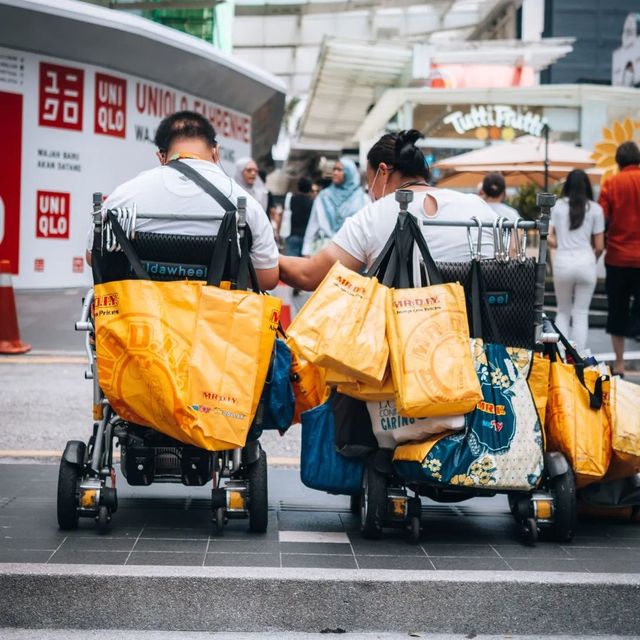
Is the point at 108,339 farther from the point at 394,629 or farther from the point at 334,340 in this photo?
the point at 394,629

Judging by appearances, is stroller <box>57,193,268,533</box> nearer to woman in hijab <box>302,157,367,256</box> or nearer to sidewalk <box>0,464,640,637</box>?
sidewalk <box>0,464,640,637</box>

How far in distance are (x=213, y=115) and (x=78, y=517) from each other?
17.8m

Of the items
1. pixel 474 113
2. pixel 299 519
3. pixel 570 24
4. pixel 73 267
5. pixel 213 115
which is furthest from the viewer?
pixel 570 24

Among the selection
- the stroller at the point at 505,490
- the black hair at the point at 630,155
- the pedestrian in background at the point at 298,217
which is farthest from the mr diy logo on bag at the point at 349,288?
the pedestrian in background at the point at 298,217

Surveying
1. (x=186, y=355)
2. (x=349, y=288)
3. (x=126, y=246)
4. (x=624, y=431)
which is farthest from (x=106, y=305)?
(x=624, y=431)

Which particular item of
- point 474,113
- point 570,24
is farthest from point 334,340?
point 570,24

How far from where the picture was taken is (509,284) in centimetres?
Result: 459

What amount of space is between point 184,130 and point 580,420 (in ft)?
6.65

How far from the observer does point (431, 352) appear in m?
4.23

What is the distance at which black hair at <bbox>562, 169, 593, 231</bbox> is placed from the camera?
9617 mm

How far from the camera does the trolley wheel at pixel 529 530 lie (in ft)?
14.6

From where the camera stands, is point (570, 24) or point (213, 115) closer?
point (213, 115)

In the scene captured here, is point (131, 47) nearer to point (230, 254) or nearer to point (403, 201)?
point (230, 254)

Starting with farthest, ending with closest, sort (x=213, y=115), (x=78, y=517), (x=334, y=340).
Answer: (x=213, y=115)
(x=78, y=517)
(x=334, y=340)
